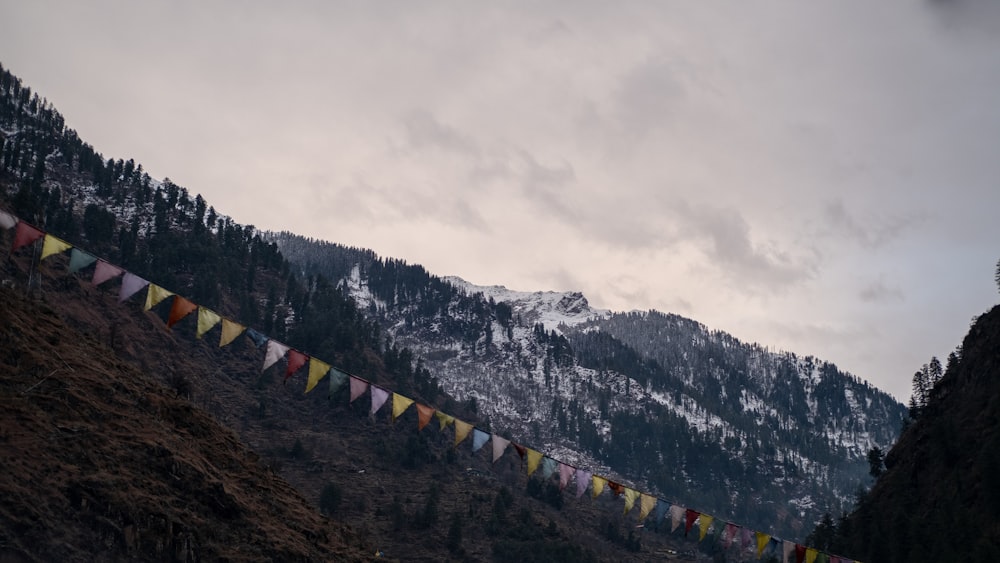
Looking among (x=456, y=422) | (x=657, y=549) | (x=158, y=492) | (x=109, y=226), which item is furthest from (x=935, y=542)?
(x=109, y=226)

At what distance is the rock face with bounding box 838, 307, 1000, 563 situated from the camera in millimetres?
57438

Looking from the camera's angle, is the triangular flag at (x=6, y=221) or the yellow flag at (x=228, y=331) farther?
the yellow flag at (x=228, y=331)

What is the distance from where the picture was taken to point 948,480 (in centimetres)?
6656

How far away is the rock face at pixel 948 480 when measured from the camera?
57.4 m

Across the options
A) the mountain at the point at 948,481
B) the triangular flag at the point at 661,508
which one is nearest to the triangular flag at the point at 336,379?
the triangular flag at the point at 661,508

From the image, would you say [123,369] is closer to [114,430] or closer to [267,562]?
[114,430]

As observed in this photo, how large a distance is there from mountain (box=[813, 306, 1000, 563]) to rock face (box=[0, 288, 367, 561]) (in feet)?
156

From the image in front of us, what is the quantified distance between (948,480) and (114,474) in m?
67.0

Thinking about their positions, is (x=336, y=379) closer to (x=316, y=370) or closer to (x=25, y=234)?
(x=316, y=370)

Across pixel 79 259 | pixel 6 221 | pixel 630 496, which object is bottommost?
pixel 630 496

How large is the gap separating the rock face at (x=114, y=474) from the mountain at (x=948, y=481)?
47.6 meters

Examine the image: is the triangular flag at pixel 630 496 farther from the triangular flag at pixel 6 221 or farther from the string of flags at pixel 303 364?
the triangular flag at pixel 6 221

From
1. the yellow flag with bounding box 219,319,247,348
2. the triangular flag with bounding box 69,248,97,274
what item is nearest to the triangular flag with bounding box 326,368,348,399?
the yellow flag with bounding box 219,319,247,348

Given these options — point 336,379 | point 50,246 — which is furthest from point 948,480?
point 50,246
